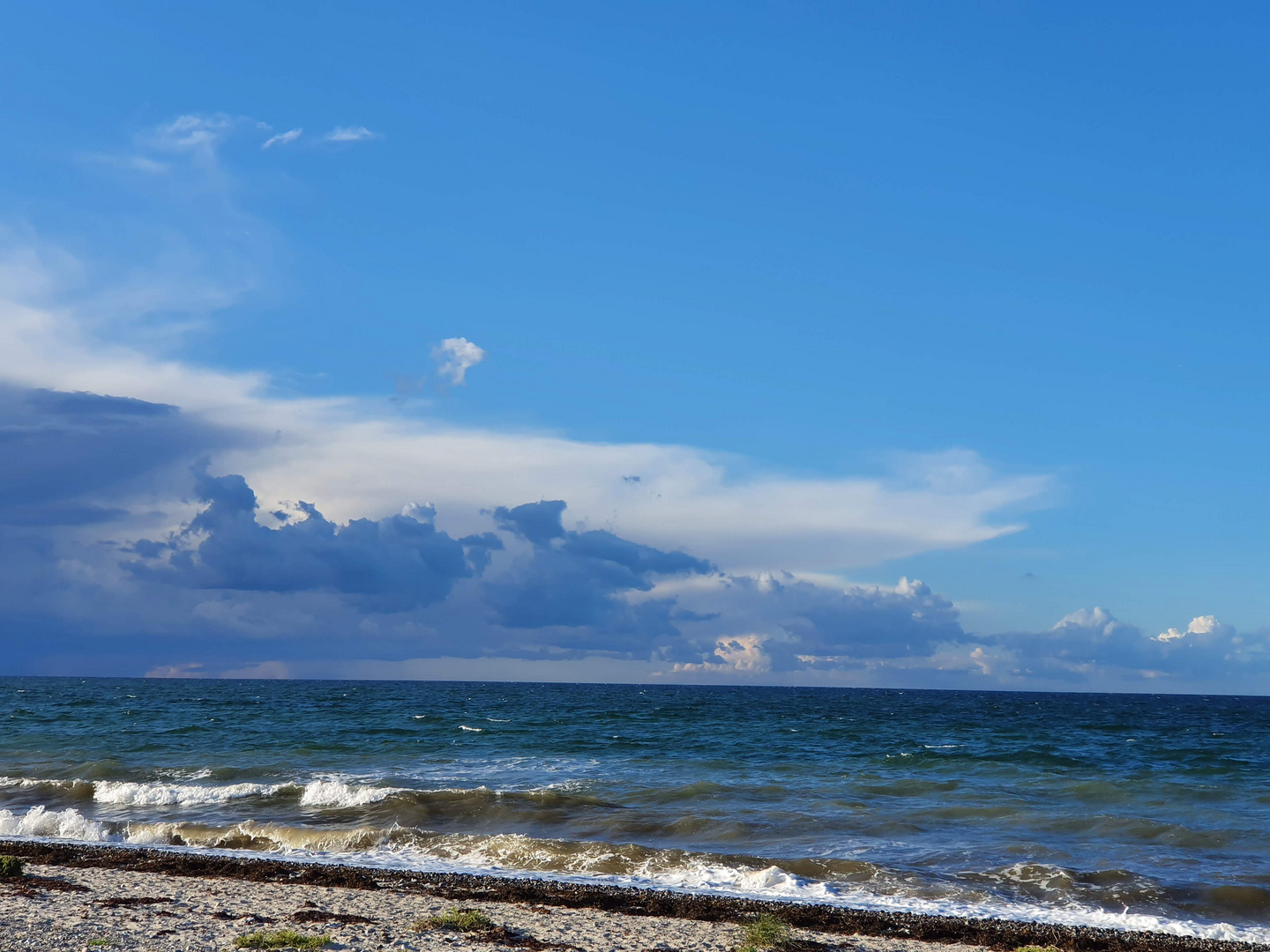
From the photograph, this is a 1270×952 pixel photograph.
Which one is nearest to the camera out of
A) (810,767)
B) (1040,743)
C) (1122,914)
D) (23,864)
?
(1122,914)

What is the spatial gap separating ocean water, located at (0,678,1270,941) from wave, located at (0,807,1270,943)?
73 mm

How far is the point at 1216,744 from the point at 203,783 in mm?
55100

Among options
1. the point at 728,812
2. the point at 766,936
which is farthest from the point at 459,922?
the point at 728,812

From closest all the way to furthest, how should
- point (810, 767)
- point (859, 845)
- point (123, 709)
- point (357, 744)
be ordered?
1. point (859, 845)
2. point (810, 767)
3. point (357, 744)
4. point (123, 709)

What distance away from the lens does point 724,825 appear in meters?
24.1

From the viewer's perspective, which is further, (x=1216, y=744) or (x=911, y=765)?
(x=1216, y=744)

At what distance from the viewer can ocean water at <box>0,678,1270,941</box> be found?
19.0 m

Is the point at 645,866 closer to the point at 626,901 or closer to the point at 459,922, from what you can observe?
the point at 626,901

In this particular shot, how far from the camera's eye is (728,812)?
85.8 feet

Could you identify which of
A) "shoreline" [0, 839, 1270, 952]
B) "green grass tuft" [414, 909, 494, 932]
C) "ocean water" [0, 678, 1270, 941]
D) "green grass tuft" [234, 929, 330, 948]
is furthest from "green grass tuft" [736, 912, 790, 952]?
"green grass tuft" [234, 929, 330, 948]

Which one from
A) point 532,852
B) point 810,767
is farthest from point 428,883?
point 810,767

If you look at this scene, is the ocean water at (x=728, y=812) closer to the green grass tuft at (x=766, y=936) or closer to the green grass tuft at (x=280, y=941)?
the green grass tuft at (x=766, y=936)

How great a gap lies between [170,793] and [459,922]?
18.3 meters

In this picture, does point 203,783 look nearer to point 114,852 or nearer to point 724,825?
point 114,852
